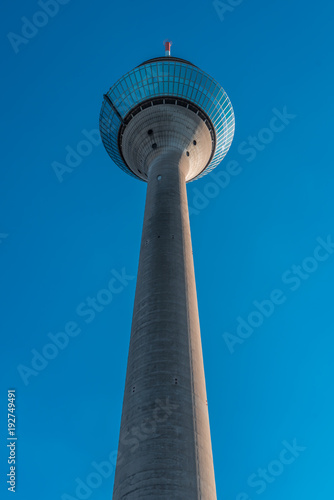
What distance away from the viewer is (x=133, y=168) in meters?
40.3

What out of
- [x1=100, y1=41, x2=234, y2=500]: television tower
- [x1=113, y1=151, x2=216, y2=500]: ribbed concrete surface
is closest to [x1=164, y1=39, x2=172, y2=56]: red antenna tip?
[x1=100, y1=41, x2=234, y2=500]: television tower

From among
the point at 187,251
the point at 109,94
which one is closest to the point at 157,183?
the point at 187,251

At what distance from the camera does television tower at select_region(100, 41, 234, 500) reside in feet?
59.7

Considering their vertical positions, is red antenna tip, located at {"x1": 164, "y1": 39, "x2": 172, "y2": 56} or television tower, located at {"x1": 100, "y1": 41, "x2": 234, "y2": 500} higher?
red antenna tip, located at {"x1": 164, "y1": 39, "x2": 172, "y2": 56}

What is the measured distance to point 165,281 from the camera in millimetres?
25125

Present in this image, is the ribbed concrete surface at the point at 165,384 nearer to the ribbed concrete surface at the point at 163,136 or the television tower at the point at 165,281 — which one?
the television tower at the point at 165,281

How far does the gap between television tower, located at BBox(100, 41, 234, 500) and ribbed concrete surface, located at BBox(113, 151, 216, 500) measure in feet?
0.15

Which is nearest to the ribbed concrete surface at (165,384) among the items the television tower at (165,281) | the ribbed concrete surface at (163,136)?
the television tower at (165,281)

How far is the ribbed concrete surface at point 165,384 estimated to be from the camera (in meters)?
17.7

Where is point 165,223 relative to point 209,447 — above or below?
above

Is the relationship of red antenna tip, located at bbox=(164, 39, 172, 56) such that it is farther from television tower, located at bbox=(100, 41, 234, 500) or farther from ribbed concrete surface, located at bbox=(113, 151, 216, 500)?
ribbed concrete surface, located at bbox=(113, 151, 216, 500)

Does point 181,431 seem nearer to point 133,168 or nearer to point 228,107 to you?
point 133,168

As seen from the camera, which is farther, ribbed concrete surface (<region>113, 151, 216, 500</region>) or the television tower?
the television tower

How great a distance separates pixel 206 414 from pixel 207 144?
82.9 ft
